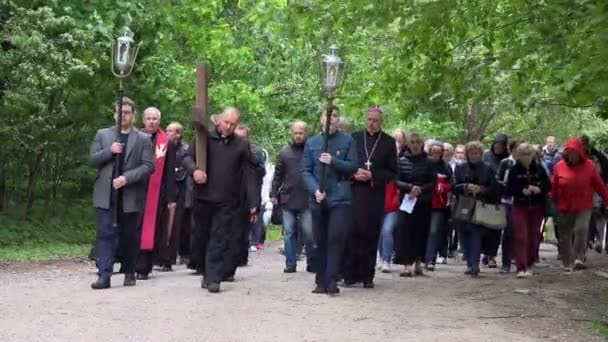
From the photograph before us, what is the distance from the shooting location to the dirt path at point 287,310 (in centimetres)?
1009

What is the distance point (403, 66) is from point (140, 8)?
17.5 ft

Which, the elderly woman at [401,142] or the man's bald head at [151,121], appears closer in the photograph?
the man's bald head at [151,121]

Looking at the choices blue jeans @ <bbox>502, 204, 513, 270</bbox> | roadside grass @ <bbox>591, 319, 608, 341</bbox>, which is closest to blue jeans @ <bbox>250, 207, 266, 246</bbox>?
blue jeans @ <bbox>502, 204, 513, 270</bbox>

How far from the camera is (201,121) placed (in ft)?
42.5

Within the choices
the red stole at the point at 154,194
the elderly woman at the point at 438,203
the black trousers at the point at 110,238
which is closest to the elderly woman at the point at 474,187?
the elderly woman at the point at 438,203

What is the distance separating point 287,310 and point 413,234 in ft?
16.0

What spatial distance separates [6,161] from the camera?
22469 millimetres

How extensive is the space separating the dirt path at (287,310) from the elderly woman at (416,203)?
411mm

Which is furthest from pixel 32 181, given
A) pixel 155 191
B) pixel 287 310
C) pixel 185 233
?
pixel 287 310

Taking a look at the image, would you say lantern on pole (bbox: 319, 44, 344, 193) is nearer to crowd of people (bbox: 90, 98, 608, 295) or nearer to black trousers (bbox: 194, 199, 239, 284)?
crowd of people (bbox: 90, 98, 608, 295)

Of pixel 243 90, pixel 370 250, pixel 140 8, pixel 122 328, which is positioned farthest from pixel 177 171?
pixel 243 90

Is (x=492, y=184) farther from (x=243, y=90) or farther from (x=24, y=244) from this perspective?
(x=243, y=90)

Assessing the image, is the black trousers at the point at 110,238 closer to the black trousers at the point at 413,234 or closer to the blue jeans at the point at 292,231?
the blue jeans at the point at 292,231

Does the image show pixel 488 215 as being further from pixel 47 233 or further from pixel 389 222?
pixel 47 233
